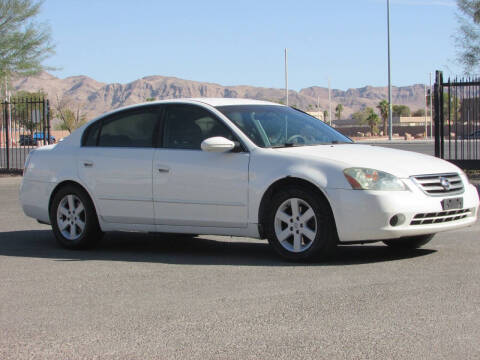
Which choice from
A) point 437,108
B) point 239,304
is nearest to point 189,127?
point 239,304

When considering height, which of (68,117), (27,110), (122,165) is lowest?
(122,165)

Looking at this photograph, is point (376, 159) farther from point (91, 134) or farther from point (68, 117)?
point (68, 117)

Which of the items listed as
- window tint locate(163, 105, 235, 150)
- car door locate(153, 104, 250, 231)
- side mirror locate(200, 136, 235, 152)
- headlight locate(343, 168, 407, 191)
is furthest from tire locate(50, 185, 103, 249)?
headlight locate(343, 168, 407, 191)

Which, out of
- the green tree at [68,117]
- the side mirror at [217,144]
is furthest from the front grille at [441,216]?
the green tree at [68,117]

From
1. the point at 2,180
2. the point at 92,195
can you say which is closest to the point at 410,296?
the point at 92,195

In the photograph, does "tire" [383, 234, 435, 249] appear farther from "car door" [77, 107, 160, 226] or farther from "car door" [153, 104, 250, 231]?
"car door" [77, 107, 160, 226]

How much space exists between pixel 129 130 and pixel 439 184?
139 inches

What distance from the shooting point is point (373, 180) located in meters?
7.61

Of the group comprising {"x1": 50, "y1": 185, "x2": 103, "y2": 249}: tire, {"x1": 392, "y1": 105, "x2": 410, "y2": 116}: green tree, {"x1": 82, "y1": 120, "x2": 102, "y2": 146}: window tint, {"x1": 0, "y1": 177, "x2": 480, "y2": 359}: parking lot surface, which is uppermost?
{"x1": 392, "y1": 105, "x2": 410, "y2": 116}: green tree

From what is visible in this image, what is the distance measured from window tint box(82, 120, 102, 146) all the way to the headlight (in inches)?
131

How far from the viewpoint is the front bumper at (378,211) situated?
7.53 m

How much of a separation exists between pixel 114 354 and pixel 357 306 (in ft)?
6.26

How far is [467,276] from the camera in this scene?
6965 mm

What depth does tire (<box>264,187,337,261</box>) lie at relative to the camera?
25.4 feet
